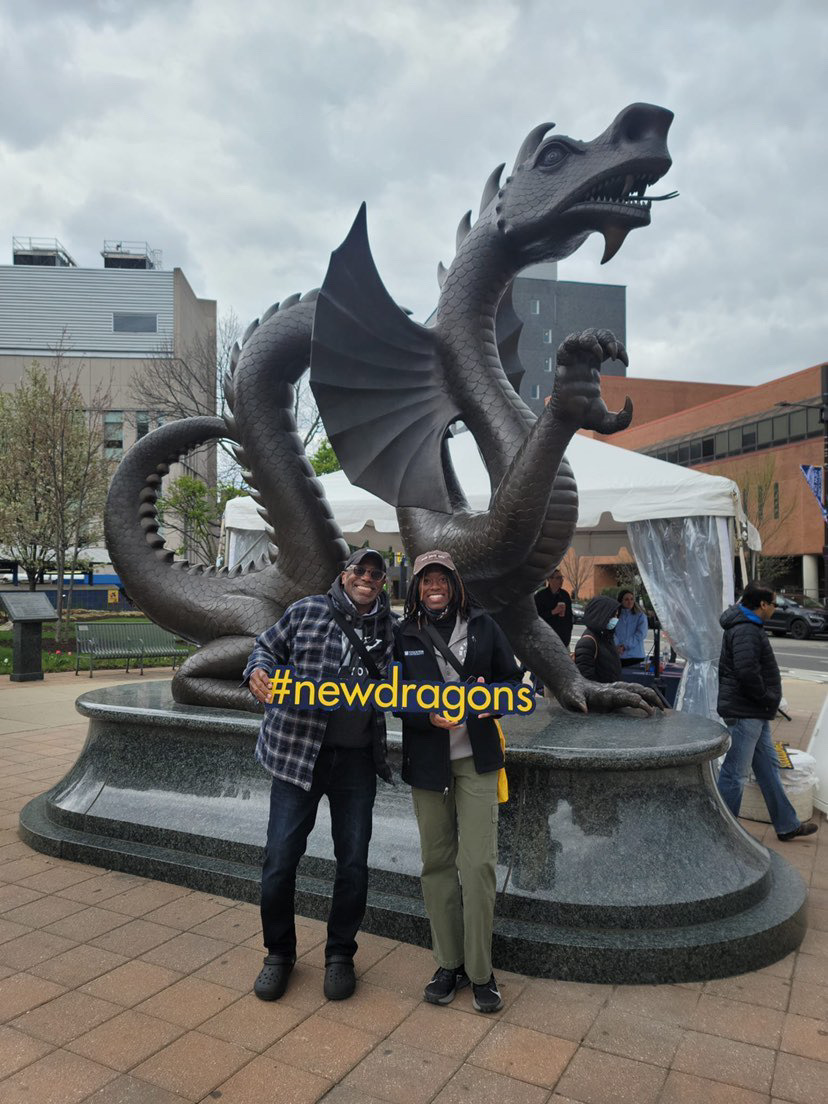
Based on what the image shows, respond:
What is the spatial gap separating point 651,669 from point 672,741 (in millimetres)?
5073

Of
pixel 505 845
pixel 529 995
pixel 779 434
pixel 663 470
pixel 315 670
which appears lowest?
pixel 529 995

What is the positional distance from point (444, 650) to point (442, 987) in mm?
1139

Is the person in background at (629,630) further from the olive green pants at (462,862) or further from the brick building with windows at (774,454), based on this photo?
the brick building with windows at (774,454)

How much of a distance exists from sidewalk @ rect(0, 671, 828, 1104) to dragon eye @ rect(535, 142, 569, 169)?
384cm

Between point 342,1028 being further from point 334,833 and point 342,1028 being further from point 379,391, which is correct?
point 379,391

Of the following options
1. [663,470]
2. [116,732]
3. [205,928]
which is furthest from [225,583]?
[663,470]

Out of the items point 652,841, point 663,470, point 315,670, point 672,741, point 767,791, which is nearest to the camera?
point 315,670

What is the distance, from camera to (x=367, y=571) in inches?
107

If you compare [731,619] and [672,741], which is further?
[731,619]

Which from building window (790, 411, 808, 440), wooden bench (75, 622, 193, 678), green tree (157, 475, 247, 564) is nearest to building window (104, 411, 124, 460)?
green tree (157, 475, 247, 564)

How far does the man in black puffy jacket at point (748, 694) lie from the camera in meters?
4.25

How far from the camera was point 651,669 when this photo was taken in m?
8.23

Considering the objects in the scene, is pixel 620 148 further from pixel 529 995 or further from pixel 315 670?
pixel 529 995

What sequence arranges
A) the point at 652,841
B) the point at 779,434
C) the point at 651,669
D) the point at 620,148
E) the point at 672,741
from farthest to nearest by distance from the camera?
the point at 779,434 → the point at 651,669 → the point at 620,148 → the point at 672,741 → the point at 652,841
